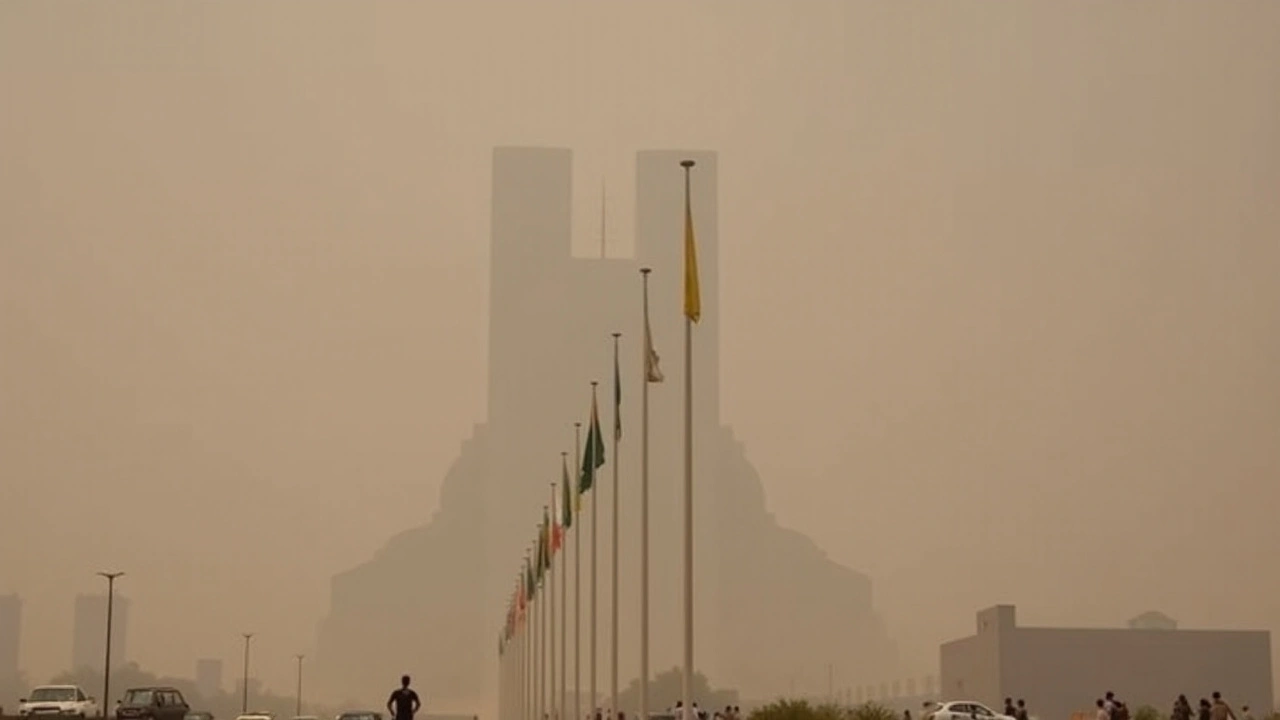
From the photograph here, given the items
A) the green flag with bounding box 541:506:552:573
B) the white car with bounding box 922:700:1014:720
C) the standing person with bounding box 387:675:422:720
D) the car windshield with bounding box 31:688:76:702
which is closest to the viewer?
the standing person with bounding box 387:675:422:720

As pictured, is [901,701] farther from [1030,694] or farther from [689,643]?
[689,643]

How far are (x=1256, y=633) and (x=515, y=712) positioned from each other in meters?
53.1

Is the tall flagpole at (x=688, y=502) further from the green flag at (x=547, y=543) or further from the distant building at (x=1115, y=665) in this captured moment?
the distant building at (x=1115, y=665)

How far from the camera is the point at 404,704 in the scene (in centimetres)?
3984

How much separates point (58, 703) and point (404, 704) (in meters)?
34.4

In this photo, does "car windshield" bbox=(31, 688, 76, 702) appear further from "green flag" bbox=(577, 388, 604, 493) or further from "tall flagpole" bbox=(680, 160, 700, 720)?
"tall flagpole" bbox=(680, 160, 700, 720)

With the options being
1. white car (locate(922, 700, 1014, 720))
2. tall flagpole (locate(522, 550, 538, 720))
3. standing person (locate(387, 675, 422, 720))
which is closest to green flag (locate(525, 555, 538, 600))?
tall flagpole (locate(522, 550, 538, 720))

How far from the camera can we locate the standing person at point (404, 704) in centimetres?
3938

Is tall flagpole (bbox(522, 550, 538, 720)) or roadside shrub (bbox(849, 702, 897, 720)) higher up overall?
tall flagpole (bbox(522, 550, 538, 720))

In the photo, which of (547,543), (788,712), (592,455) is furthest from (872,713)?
(547,543)

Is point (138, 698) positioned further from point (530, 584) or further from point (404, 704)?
point (530, 584)

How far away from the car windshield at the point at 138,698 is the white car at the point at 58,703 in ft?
5.21

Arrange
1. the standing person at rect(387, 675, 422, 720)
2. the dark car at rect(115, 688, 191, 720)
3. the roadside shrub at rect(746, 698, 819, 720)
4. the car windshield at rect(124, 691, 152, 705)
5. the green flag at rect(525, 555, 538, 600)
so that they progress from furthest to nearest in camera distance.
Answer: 1. the green flag at rect(525, 555, 538, 600)
2. the car windshield at rect(124, 691, 152, 705)
3. the dark car at rect(115, 688, 191, 720)
4. the roadside shrub at rect(746, 698, 819, 720)
5. the standing person at rect(387, 675, 422, 720)

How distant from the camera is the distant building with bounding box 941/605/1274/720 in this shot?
122812mm
